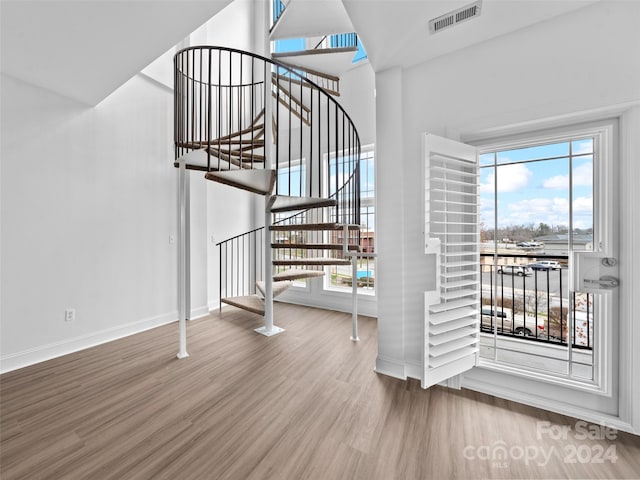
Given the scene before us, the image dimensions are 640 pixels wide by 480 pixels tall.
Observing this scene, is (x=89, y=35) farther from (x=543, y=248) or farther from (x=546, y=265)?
(x=546, y=265)

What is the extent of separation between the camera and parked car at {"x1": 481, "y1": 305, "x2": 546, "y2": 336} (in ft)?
7.02

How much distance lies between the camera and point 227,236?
4.29 meters

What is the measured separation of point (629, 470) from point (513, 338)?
0.96 meters

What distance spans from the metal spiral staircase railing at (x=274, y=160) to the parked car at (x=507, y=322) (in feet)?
4.16

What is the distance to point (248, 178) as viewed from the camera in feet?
7.54

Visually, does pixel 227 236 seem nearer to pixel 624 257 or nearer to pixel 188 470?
pixel 188 470

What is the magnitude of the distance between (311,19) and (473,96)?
1579 millimetres

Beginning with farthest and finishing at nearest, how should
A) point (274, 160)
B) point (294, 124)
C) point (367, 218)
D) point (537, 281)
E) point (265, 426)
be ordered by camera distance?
point (294, 124) → point (274, 160) → point (367, 218) → point (537, 281) → point (265, 426)

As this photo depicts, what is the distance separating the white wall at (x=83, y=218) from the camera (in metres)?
2.28

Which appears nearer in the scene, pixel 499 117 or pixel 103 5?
pixel 103 5

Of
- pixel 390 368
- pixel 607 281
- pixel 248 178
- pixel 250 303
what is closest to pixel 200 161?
pixel 248 178

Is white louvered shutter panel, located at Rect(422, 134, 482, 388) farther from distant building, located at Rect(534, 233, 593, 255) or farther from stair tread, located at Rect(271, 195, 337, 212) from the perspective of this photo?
stair tread, located at Rect(271, 195, 337, 212)

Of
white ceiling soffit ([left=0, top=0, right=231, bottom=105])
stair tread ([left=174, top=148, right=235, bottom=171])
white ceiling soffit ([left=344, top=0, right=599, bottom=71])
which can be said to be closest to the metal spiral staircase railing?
stair tread ([left=174, top=148, right=235, bottom=171])

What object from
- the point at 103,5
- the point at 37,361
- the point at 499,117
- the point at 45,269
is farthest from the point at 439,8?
the point at 37,361
